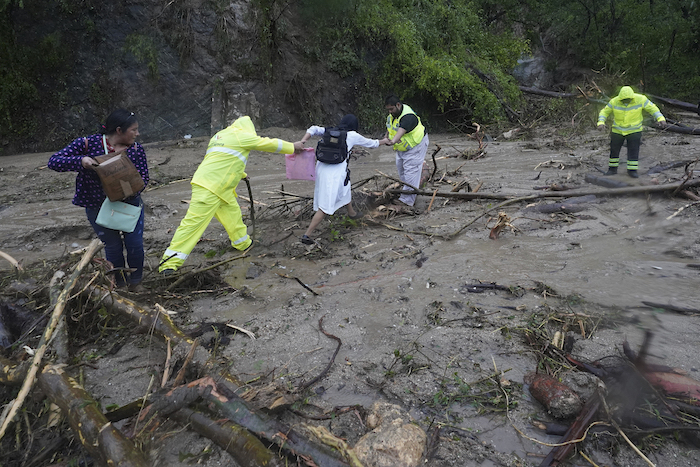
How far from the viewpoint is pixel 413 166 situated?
7223mm

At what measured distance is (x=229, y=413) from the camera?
92.5 inches

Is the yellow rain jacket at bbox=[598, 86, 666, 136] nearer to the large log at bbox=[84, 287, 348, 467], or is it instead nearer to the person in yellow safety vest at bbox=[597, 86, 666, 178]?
the person in yellow safety vest at bbox=[597, 86, 666, 178]

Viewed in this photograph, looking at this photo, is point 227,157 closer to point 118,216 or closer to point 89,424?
point 118,216

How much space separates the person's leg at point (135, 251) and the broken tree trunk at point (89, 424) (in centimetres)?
192

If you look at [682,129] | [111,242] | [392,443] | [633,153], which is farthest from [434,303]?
[682,129]

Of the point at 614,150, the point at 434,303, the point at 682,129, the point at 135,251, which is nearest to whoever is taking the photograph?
the point at 434,303

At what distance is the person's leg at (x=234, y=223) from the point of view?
216 inches

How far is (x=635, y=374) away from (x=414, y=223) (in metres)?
3.89

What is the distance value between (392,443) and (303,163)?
13.5 feet

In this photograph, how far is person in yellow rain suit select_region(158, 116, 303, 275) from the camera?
16.4 ft

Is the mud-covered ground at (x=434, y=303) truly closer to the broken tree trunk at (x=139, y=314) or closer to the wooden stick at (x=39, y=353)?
the broken tree trunk at (x=139, y=314)

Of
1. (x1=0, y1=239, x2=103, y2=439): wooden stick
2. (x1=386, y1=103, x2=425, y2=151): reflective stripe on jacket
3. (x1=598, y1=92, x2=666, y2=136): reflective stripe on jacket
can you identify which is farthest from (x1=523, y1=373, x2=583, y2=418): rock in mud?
(x1=598, y1=92, x2=666, y2=136): reflective stripe on jacket

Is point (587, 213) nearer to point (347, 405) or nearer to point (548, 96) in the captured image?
point (347, 405)

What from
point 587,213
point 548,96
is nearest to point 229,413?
point 587,213
